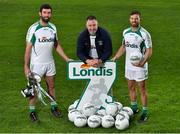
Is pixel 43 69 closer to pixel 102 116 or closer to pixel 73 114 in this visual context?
pixel 73 114

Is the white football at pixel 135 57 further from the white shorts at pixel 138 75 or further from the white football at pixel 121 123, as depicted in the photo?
the white football at pixel 121 123

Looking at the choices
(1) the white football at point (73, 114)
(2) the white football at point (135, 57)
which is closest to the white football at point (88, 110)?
(1) the white football at point (73, 114)

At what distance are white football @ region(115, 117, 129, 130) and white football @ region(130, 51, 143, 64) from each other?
1198mm

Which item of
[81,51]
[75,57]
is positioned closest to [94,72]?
[81,51]

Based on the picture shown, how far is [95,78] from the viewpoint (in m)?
9.72

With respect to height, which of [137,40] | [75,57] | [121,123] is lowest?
[121,123]

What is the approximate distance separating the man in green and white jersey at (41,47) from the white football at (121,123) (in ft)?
5.74

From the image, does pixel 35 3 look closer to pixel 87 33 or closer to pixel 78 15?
pixel 78 15

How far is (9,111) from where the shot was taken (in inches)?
415

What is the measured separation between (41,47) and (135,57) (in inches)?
78.0

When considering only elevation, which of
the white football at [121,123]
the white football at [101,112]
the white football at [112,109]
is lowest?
the white football at [121,123]

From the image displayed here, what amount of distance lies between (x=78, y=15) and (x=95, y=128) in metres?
17.3

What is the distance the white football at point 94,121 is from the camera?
366 inches

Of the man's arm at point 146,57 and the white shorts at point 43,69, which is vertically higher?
the man's arm at point 146,57
